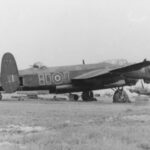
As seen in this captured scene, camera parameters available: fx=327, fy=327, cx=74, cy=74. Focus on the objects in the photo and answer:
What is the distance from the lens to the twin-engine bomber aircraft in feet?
64.0

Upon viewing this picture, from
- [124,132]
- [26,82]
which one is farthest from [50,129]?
[26,82]

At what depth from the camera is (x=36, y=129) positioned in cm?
728

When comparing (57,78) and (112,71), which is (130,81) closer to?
(112,71)

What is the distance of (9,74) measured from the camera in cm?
1961

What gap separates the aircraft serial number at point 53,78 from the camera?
1979cm

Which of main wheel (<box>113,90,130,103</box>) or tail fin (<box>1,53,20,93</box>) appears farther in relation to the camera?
main wheel (<box>113,90,130,103</box>)

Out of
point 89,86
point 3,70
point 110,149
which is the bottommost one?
point 110,149

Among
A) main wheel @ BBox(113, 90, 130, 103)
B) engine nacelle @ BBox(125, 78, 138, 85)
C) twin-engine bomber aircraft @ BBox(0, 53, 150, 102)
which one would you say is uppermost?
twin-engine bomber aircraft @ BBox(0, 53, 150, 102)

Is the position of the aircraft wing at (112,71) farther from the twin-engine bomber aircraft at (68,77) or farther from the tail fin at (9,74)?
the tail fin at (9,74)

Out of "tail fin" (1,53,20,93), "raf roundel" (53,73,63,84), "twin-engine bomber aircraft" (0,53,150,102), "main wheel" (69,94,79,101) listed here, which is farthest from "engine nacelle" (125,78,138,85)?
"tail fin" (1,53,20,93)

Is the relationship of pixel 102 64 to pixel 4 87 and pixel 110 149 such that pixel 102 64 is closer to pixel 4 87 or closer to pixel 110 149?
pixel 4 87

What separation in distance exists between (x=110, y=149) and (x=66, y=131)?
191 cm

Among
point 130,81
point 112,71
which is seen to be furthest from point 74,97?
point 112,71

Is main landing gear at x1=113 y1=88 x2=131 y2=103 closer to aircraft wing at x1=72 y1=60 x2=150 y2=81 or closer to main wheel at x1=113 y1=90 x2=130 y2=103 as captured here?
main wheel at x1=113 y1=90 x2=130 y2=103
